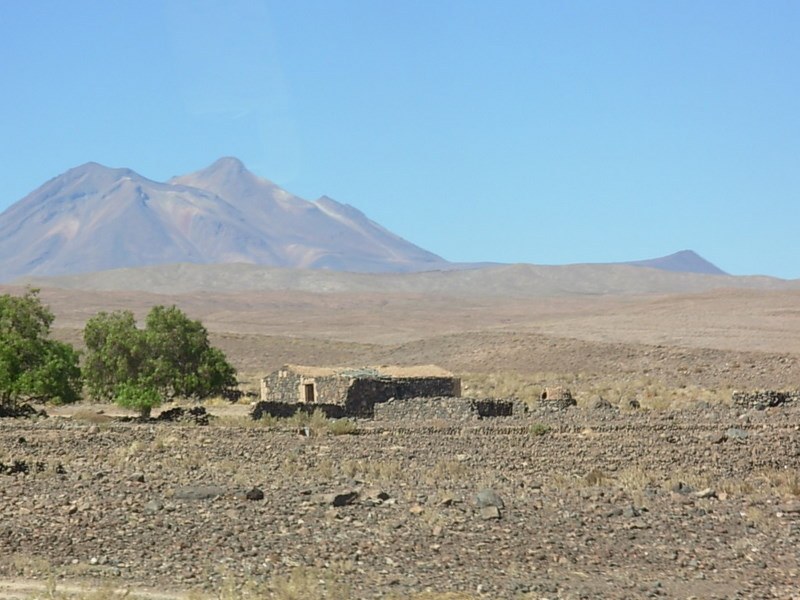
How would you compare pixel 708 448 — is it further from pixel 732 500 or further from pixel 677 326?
pixel 677 326

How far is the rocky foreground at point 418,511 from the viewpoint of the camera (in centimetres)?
1364

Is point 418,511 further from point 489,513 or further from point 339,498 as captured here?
point 339,498

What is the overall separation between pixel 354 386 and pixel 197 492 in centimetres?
1618

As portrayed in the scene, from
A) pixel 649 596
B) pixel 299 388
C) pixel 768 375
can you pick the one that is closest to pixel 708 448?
pixel 649 596

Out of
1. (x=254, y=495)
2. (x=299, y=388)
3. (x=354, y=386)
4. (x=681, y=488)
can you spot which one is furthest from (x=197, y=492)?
(x=299, y=388)

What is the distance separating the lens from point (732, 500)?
18.1 meters

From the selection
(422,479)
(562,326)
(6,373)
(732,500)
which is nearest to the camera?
(732,500)

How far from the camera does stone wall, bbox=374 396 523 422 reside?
30600mm

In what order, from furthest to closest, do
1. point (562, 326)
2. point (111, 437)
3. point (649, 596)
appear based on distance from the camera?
1. point (562, 326)
2. point (111, 437)
3. point (649, 596)

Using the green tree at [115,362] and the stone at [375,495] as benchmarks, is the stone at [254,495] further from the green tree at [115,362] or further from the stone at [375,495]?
the green tree at [115,362]

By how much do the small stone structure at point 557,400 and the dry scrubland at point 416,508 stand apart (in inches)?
29.3

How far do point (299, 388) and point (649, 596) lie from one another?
78.8 ft

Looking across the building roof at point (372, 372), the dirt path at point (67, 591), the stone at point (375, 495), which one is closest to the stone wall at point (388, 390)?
the building roof at point (372, 372)

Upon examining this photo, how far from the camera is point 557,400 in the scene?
34469mm
